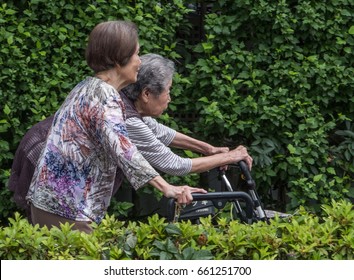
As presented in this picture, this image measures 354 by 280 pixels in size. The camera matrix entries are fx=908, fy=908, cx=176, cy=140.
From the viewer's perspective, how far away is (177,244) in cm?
377

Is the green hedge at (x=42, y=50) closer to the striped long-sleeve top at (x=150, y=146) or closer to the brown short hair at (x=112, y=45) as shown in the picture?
the striped long-sleeve top at (x=150, y=146)

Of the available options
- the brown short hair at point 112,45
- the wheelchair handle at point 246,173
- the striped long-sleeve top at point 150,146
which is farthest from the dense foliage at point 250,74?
the brown short hair at point 112,45

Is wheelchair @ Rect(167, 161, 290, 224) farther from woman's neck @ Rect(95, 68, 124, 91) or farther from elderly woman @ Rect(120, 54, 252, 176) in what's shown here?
woman's neck @ Rect(95, 68, 124, 91)

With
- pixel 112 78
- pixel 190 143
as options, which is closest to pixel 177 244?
pixel 112 78

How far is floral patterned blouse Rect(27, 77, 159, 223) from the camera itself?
4.30 metres

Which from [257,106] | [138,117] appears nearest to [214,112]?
[257,106]

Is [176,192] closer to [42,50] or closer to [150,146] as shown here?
[150,146]

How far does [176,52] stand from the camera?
7090 millimetres

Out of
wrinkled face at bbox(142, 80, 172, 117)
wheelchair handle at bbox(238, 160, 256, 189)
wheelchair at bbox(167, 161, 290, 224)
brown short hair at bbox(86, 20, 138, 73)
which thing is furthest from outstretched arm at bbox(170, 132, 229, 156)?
brown short hair at bbox(86, 20, 138, 73)

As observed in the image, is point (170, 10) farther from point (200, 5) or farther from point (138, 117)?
point (138, 117)

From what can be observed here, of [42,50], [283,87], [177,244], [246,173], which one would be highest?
[177,244]

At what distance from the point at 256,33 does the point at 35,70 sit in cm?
172

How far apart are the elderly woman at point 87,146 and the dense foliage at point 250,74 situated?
2086mm

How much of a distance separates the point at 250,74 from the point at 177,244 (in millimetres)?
3260
